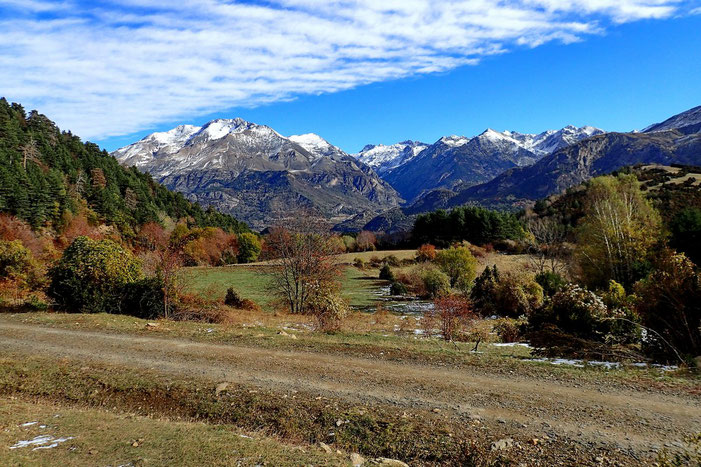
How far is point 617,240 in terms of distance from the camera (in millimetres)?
29484

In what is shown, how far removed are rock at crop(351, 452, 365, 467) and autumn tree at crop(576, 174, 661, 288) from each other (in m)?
27.5

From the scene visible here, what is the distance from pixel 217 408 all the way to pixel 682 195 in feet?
284

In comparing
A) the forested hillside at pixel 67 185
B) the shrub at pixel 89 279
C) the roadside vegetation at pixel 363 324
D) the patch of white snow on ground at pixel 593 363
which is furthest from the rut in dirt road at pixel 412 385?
the forested hillside at pixel 67 185

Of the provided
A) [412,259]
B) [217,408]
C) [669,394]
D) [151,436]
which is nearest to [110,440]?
[151,436]

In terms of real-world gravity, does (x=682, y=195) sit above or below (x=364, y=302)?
above

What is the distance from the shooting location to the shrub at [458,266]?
4903 cm

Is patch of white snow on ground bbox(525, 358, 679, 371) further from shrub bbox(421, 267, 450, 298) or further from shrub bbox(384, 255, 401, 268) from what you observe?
shrub bbox(384, 255, 401, 268)

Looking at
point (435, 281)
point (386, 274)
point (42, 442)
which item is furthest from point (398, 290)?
point (42, 442)

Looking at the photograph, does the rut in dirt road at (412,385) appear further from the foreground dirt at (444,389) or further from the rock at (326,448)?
the rock at (326,448)

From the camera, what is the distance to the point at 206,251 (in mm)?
86250

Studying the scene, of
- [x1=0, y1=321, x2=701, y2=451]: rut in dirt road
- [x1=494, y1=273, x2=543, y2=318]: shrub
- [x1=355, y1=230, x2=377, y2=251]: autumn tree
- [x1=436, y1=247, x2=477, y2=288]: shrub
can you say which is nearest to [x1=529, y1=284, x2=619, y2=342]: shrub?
[x1=0, y1=321, x2=701, y2=451]: rut in dirt road

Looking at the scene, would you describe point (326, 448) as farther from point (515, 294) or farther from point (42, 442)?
point (515, 294)

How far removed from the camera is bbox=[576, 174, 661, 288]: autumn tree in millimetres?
28797

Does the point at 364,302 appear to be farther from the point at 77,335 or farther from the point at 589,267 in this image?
the point at 77,335
